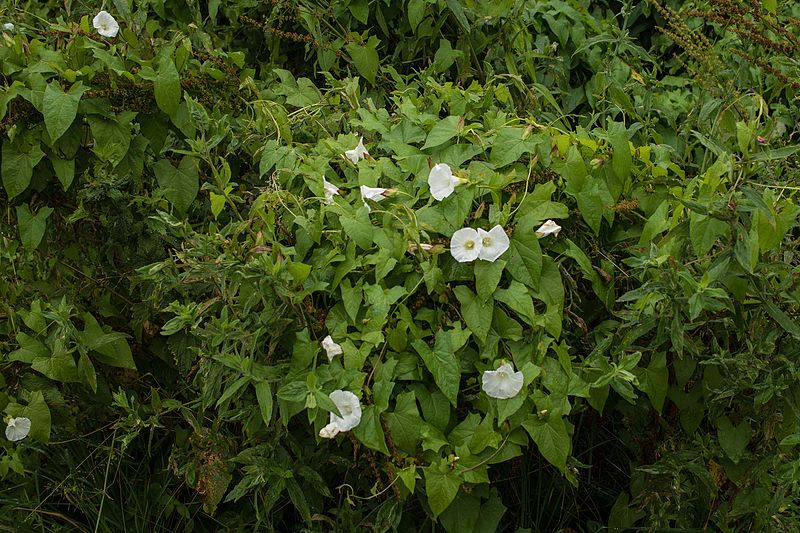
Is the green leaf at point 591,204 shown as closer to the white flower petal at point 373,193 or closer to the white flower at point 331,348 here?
the white flower petal at point 373,193

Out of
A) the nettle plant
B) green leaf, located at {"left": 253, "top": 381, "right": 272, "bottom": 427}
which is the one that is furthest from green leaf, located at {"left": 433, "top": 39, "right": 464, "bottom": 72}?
green leaf, located at {"left": 253, "top": 381, "right": 272, "bottom": 427}

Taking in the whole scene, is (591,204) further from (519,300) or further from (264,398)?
(264,398)

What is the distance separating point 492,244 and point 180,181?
88cm

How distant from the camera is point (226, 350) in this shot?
1.90 meters

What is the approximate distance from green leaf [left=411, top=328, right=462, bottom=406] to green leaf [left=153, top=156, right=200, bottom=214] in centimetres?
78

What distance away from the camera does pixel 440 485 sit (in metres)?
1.77

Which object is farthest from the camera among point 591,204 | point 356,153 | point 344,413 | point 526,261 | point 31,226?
point 31,226

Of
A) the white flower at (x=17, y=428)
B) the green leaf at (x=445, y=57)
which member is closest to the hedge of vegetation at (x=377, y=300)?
the white flower at (x=17, y=428)

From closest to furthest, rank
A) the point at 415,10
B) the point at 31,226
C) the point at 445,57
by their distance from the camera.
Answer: the point at 31,226
the point at 415,10
the point at 445,57

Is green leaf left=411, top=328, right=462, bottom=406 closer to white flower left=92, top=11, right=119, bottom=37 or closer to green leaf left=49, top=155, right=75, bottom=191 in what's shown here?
green leaf left=49, top=155, right=75, bottom=191

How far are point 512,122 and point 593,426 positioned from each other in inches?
31.8

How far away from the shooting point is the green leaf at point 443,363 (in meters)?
1.81

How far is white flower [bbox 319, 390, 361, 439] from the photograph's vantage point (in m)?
1.75

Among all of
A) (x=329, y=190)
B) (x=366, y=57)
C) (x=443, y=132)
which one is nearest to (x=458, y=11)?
(x=366, y=57)
